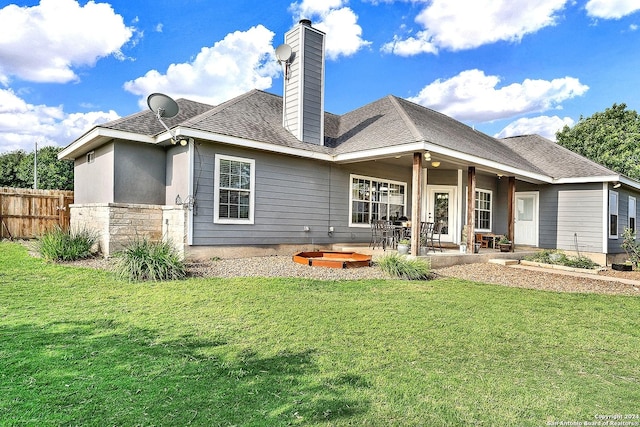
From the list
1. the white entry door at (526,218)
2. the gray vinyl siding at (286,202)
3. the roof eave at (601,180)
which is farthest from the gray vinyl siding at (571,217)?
the gray vinyl siding at (286,202)

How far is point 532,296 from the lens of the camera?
250 inches

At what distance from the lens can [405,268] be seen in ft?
24.5

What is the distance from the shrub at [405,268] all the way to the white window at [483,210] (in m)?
7.43

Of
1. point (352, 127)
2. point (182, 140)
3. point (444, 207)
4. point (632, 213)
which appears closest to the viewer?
point (182, 140)

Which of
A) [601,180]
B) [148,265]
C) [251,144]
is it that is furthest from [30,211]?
[601,180]

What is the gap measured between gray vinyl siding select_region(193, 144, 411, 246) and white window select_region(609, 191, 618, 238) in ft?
25.9

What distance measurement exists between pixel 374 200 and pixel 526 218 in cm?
650

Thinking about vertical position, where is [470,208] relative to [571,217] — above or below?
above

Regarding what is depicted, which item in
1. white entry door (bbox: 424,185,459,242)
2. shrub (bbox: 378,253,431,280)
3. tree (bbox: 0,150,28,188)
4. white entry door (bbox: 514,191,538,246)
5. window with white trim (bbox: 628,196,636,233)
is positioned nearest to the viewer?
shrub (bbox: 378,253,431,280)

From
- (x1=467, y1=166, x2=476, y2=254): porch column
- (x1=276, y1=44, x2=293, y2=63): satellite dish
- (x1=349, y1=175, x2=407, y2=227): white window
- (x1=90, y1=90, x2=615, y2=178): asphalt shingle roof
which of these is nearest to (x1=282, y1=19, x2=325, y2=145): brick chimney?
(x1=276, y1=44, x2=293, y2=63): satellite dish

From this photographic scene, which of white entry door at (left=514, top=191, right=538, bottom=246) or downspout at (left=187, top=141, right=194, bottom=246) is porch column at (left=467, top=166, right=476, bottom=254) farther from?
downspout at (left=187, top=141, right=194, bottom=246)

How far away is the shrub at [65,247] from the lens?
7859mm

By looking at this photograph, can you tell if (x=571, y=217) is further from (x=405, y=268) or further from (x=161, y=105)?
(x=161, y=105)

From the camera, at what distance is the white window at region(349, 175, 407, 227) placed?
1171cm
